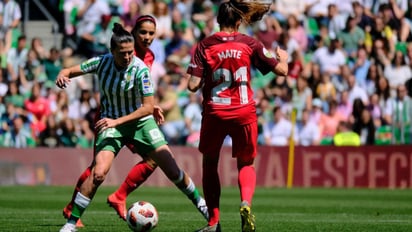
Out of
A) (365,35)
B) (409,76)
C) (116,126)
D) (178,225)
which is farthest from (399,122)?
(116,126)

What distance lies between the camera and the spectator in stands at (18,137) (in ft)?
76.2

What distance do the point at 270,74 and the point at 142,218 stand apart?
13.6 meters

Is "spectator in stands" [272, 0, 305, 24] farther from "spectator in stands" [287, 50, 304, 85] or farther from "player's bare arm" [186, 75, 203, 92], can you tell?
"player's bare arm" [186, 75, 203, 92]

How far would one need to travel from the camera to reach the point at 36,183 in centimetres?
2284

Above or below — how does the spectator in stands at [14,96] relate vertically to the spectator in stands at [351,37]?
below

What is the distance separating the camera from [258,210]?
15766 millimetres

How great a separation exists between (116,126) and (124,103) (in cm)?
36

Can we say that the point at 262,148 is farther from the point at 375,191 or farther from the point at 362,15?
the point at 362,15

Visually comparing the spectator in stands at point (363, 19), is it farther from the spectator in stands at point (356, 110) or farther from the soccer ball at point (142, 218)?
the soccer ball at point (142, 218)

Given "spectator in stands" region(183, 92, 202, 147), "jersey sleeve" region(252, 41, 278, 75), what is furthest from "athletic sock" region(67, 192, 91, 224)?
"spectator in stands" region(183, 92, 202, 147)

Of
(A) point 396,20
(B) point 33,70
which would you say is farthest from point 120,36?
(A) point 396,20

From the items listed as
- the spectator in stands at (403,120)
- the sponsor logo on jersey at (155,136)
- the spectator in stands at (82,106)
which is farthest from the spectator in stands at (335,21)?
the sponsor logo on jersey at (155,136)

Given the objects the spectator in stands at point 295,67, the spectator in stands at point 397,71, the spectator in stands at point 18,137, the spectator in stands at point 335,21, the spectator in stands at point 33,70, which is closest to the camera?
the spectator in stands at point 18,137

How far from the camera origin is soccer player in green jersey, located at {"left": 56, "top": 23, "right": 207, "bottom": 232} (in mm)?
10992
